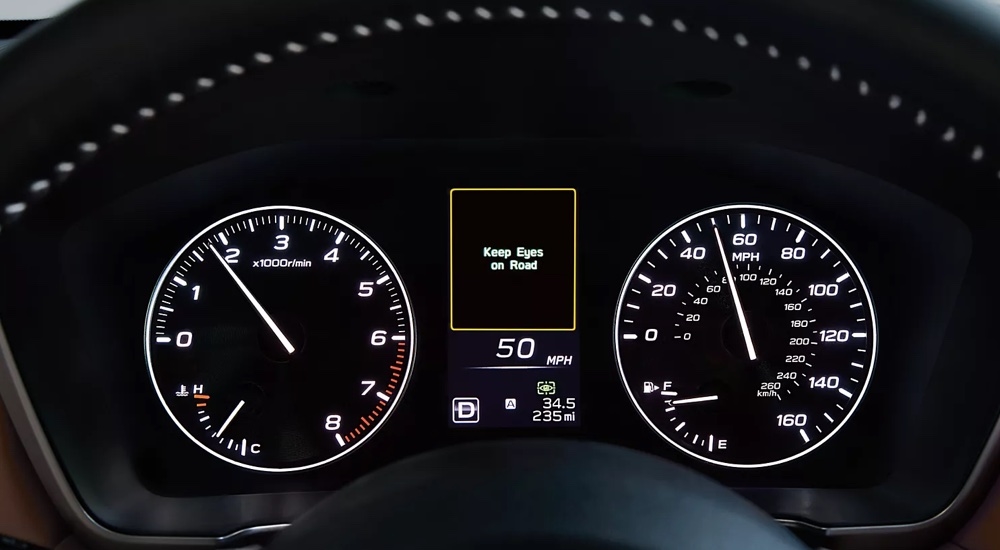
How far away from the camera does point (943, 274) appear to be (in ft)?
6.54

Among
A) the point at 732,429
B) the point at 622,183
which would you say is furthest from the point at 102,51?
the point at 732,429

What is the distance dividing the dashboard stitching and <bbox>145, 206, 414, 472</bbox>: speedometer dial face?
1.20m

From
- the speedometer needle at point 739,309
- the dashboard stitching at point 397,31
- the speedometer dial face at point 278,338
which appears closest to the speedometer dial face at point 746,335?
the speedometer needle at point 739,309

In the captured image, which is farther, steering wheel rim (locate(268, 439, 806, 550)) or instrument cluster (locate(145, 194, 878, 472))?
instrument cluster (locate(145, 194, 878, 472))

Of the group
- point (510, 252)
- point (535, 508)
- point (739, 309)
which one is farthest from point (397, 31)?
point (739, 309)

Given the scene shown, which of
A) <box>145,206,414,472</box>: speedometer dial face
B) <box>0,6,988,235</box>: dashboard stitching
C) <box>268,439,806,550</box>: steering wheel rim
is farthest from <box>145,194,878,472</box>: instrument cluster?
<box>0,6,988,235</box>: dashboard stitching

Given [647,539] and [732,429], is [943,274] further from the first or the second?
[647,539]

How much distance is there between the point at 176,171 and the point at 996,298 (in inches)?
59.2

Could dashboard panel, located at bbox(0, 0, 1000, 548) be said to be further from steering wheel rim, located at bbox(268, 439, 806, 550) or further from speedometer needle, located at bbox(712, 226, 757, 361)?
steering wheel rim, located at bbox(268, 439, 806, 550)

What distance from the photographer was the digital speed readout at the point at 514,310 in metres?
2.16

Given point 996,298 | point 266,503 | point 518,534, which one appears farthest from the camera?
point 266,503

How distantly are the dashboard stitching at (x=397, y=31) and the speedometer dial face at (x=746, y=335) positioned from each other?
1211 mm

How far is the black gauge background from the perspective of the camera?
6.74ft

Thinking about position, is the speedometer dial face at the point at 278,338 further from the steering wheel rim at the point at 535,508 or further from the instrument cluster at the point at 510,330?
the steering wheel rim at the point at 535,508
